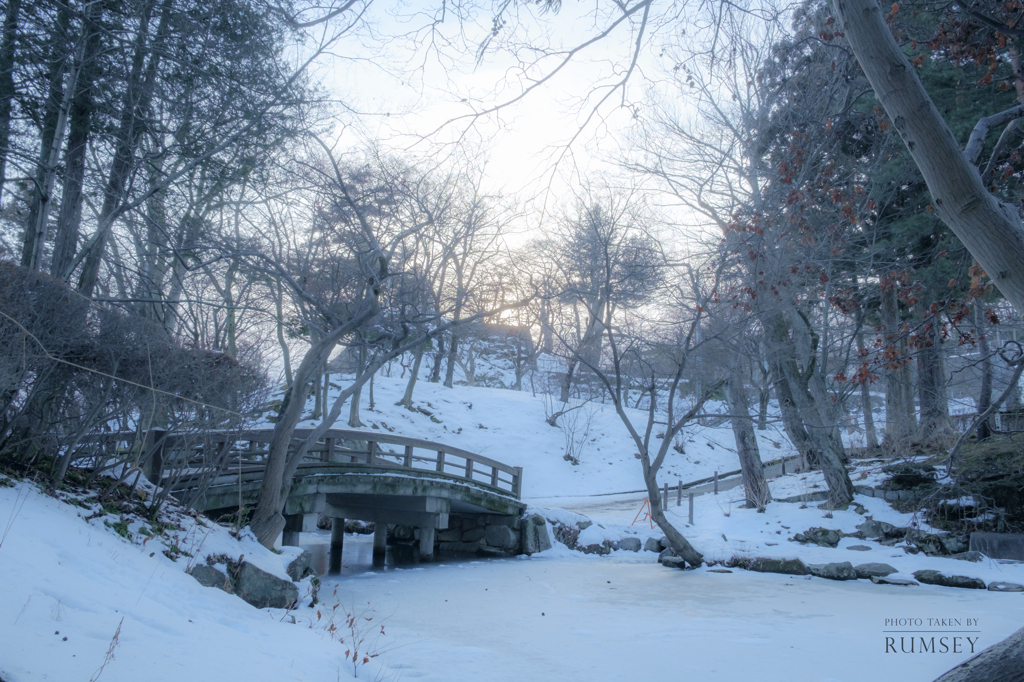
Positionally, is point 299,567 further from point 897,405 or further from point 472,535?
point 897,405

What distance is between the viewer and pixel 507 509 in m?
14.8

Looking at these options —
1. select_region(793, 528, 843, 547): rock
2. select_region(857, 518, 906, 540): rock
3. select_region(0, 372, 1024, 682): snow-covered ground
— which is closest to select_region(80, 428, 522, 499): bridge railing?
select_region(0, 372, 1024, 682): snow-covered ground

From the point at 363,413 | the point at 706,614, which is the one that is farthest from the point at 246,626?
the point at 363,413

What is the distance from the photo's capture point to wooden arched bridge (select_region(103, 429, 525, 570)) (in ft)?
27.5

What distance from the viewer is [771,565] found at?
463 inches

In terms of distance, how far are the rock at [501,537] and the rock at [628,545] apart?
87.4 inches

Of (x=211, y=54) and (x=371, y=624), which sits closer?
(x=371, y=624)

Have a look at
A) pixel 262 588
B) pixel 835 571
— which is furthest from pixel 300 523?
pixel 835 571

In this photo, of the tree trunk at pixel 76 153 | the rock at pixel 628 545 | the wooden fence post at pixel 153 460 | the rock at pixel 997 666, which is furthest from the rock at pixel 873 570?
the tree trunk at pixel 76 153

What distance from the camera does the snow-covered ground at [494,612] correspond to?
3930mm

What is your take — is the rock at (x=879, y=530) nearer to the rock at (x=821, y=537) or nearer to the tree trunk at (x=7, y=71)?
the rock at (x=821, y=537)

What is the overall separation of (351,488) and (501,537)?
4.17 meters

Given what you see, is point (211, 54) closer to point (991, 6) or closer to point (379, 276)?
point (379, 276)

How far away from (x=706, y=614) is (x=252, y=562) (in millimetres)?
5510
